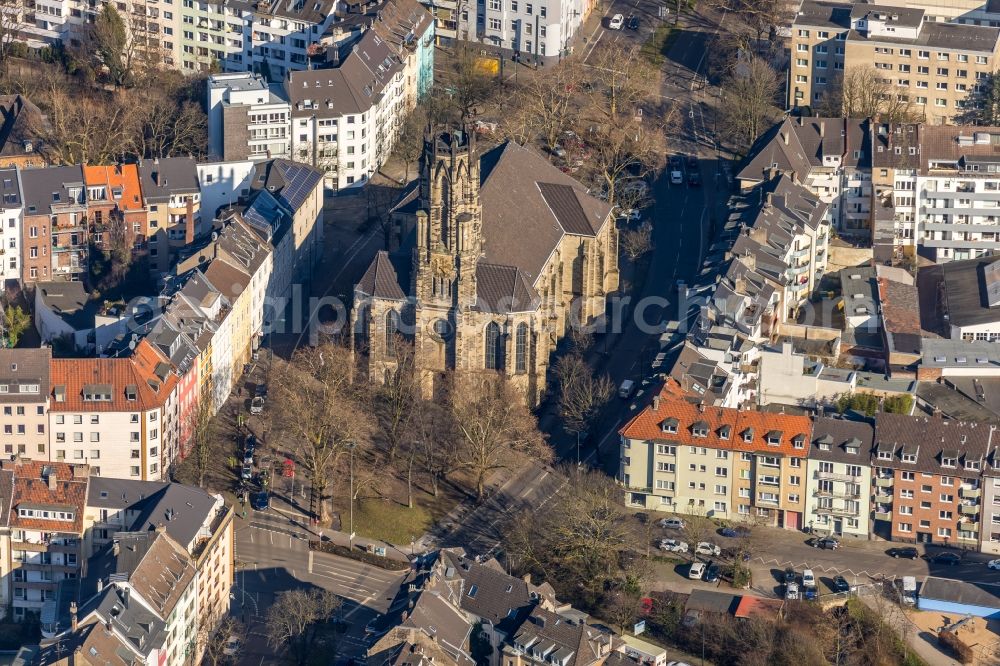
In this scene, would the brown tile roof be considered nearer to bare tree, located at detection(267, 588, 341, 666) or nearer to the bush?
bare tree, located at detection(267, 588, 341, 666)

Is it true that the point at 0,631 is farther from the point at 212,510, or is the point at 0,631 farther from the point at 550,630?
the point at 550,630

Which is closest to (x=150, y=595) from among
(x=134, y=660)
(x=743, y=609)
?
(x=134, y=660)

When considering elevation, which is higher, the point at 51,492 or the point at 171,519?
the point at 51,492

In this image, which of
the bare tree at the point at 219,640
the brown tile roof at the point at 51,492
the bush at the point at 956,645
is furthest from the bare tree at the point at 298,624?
the bush at the point at 956,645

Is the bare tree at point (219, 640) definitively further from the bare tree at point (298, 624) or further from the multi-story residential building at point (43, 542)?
the multi-story residential building at point (43, 542)

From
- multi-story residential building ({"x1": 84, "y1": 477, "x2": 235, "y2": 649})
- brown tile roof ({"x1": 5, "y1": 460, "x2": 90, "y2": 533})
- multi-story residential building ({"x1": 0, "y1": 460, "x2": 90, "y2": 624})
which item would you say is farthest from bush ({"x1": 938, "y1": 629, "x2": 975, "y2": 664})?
brown tile roof ({"x1": 5, "y1": 460, "x2": 90, "y2": 533})

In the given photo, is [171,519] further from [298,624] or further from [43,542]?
[298,624]

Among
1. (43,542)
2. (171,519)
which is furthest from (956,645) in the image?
(43,542)
